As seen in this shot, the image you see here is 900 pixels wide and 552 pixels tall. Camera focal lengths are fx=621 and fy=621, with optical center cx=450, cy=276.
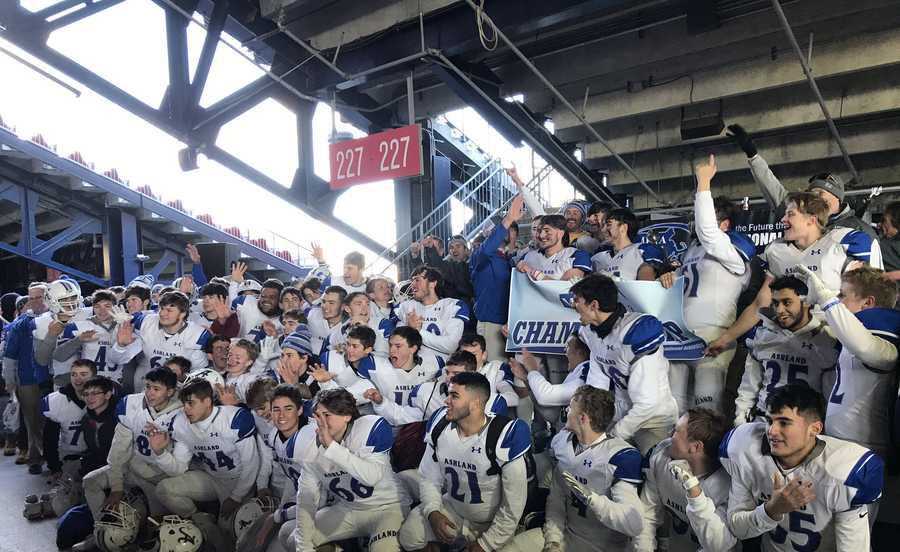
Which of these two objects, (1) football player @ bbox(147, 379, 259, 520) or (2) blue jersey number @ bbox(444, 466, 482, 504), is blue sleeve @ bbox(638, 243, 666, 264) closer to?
(2) blue jersey number @ bbox(444, 466, 482, 504)

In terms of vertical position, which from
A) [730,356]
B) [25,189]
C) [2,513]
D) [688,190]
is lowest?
[2,513]

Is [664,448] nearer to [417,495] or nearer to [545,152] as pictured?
[417,495]

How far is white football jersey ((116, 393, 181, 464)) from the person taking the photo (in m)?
5.24

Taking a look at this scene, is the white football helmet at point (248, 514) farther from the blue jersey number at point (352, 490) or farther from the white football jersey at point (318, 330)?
the white football jersey at point (318, 330)

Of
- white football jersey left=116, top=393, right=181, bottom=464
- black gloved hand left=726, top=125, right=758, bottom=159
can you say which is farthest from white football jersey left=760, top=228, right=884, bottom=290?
white football jersey left=116, top=393, right=181, bottom=464

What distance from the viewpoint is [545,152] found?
9.52 meters

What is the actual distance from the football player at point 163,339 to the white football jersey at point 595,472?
14.2 feet

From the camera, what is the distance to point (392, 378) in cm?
521

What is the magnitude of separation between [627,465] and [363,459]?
68.6 inches

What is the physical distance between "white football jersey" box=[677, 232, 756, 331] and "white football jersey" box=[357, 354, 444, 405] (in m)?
2.15

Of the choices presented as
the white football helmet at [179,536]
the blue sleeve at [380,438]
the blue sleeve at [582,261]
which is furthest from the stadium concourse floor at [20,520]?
the blue sleeve at [582,261]

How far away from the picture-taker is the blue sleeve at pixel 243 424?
198 inches

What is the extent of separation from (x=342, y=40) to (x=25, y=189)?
999cm

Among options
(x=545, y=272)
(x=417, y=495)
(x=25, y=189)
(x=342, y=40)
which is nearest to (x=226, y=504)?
(x=417, y=495)
